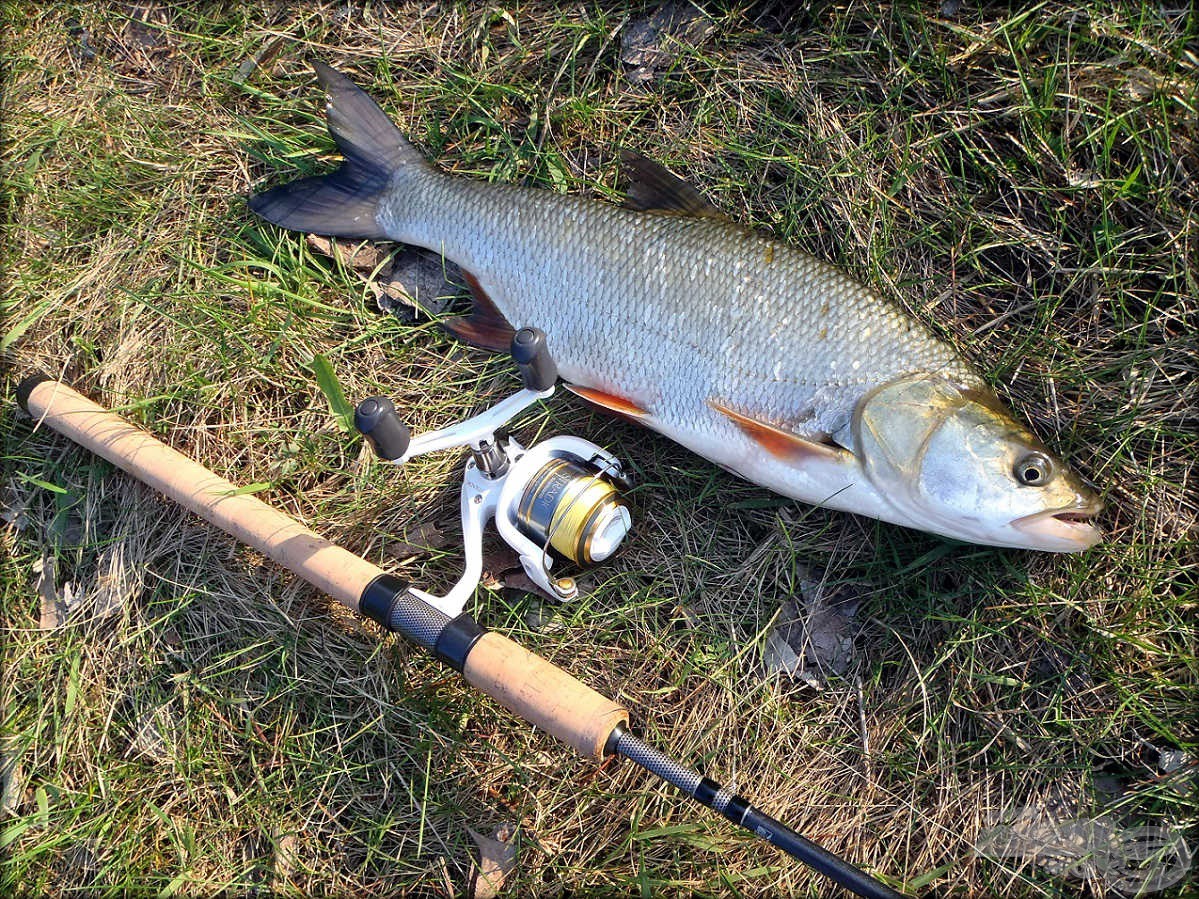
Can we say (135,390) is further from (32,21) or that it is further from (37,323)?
(32,21)

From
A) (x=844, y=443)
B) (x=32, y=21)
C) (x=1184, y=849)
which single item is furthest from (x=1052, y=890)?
(x=32, y=21)

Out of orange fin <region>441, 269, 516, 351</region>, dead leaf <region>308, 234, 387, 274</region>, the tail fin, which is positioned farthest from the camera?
dead leaf <region>308, 234, 387, 274</region>

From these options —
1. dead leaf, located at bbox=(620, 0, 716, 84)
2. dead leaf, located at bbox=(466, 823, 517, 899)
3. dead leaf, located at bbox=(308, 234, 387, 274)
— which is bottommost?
dead leaf, located at bbox=(466, 823, 517, 899)

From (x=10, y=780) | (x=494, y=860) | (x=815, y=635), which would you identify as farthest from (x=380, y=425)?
(x=10, y=780)

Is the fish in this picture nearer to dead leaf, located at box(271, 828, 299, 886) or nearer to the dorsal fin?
the dorsal fin

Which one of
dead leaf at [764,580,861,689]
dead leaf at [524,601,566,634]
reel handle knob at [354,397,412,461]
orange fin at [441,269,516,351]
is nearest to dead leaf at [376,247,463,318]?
orange fin at [441,269,516,351]

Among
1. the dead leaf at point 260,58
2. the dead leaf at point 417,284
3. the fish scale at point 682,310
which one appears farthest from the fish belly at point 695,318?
the dead leaf at point 260,58
